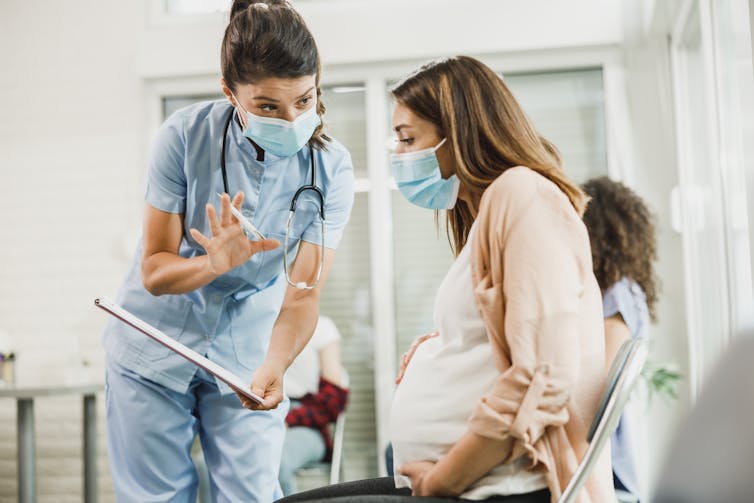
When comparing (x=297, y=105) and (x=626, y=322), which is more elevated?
(x=297, y=105)

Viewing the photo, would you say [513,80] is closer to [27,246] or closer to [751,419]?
[27,246]

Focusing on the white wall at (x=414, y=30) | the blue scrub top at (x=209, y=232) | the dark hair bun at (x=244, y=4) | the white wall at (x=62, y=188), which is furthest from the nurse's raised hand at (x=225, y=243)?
the white wall at (x=62, y=188)

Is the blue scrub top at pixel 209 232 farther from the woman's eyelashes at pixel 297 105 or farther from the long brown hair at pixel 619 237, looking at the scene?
the long brown hair at pixel 619 237

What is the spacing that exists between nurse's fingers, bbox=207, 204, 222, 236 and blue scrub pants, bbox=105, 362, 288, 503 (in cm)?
30

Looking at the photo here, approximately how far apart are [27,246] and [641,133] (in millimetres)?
3041

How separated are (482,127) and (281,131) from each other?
18.8 inches

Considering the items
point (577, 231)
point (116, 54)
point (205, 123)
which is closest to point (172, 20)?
point (116, 54)

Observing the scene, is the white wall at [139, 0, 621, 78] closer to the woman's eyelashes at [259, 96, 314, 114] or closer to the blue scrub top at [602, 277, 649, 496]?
the blue scrub top at [602, 277, 649, 496]

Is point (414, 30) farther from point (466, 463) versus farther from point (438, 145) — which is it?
point (466, 463)

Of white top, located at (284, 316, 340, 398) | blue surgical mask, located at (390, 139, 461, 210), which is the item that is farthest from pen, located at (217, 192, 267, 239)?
white top, located at (284, 316, 340, 398)

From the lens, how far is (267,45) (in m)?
1.47

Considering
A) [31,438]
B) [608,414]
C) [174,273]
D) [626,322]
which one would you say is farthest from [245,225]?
[31,438]

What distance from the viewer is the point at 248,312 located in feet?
5.56

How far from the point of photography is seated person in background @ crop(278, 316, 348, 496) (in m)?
3.12
